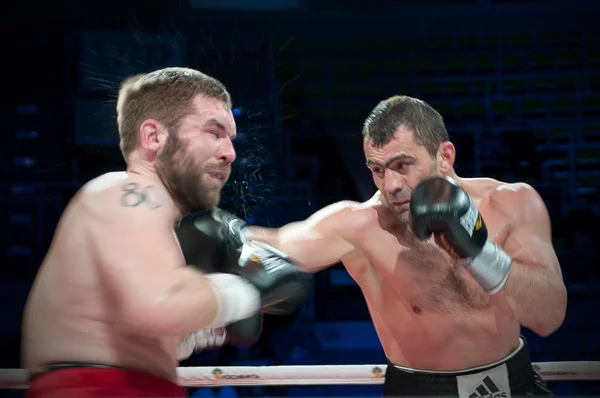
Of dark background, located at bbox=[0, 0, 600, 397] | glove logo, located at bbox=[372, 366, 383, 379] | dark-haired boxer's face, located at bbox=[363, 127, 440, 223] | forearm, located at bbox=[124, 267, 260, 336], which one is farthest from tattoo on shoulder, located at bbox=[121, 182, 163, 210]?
dark background, located at bbox=[0, 0, 600, 397]

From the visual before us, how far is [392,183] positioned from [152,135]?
2.61ft

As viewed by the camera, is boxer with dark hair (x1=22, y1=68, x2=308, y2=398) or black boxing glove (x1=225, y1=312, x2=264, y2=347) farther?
black boxing glove (x1=225, y1=312, x2=264, y2=347)

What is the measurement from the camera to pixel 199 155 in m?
1.58

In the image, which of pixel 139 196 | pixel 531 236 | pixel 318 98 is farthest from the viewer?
pixel 318 98

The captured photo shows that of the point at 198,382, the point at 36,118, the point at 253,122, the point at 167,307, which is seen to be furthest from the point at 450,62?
the point at 167,307

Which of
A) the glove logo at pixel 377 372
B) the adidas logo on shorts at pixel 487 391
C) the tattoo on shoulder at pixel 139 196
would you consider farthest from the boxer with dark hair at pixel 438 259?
the tattoo on shoulder at pixel 139 196

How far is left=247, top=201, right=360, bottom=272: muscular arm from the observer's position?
6.96ft

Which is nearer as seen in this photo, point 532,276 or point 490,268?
point 490,268

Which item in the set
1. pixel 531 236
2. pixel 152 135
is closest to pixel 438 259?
pixel 531 236

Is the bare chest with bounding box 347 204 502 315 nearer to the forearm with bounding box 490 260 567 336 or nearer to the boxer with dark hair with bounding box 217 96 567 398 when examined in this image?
the boxer with dark hair with bounding box 217 96 567 398

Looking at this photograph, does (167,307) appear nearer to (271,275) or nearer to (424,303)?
(271,275)

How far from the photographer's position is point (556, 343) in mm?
4516

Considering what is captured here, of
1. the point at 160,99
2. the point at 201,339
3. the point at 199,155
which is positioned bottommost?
the point at 201,339

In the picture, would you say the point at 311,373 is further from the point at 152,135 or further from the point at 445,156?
the point at 152,135
